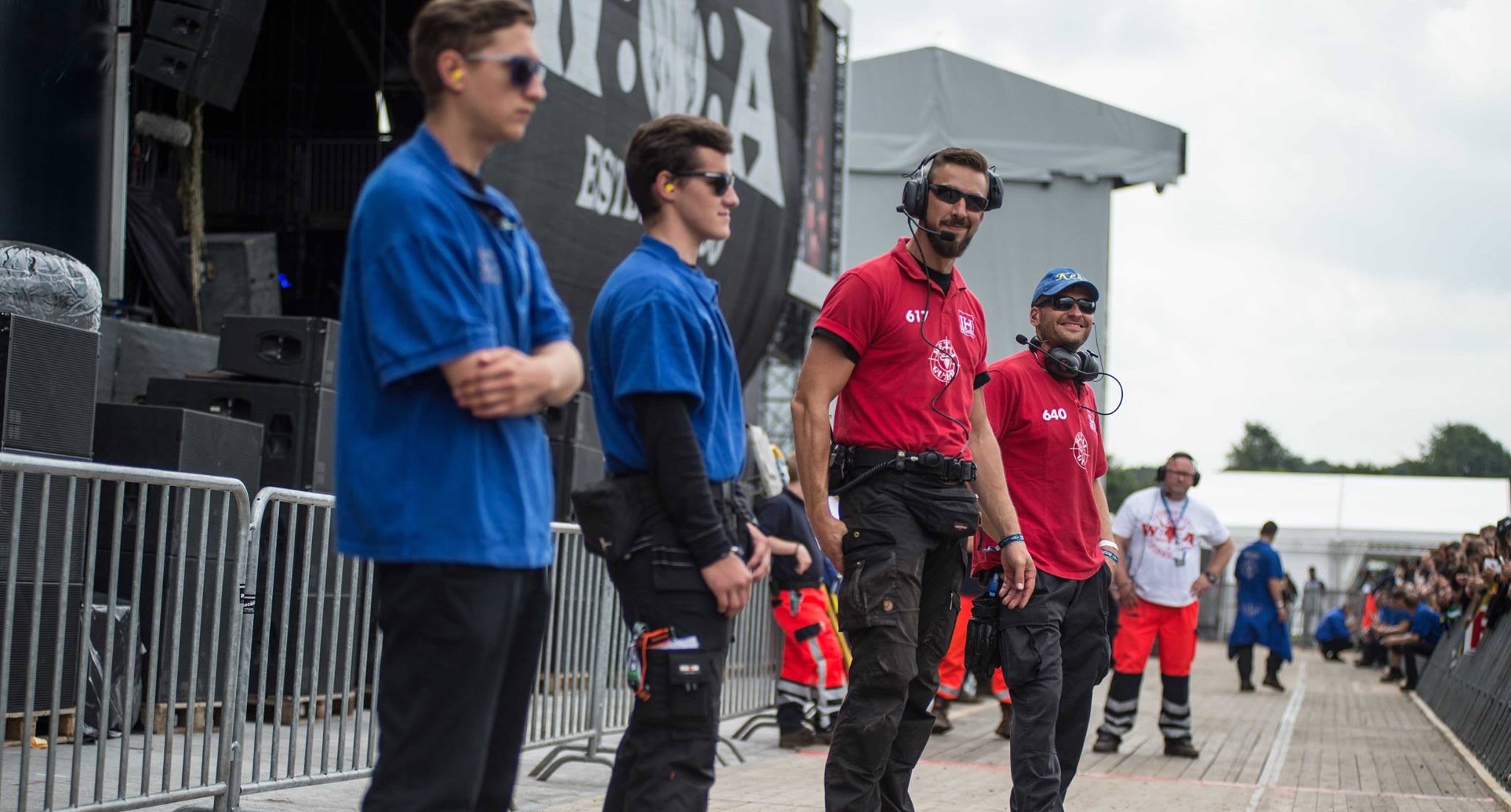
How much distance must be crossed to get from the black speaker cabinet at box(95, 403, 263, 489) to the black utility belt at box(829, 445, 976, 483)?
409 cm

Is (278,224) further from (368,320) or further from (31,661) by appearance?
(368,320)

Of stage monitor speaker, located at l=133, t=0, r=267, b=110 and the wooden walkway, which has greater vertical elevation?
stage monitor speaker, located at l=133, t=0, r=267, b=110

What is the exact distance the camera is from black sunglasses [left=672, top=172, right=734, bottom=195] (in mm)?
3617

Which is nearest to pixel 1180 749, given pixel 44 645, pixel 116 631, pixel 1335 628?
pixel 116 631

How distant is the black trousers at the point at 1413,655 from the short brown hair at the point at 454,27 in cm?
1863

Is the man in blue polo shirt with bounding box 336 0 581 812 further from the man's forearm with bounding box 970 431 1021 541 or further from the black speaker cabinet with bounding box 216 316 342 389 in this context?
the black speaker cabinet with bounding box 216 316 342 389

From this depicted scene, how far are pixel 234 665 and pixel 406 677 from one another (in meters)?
2.94

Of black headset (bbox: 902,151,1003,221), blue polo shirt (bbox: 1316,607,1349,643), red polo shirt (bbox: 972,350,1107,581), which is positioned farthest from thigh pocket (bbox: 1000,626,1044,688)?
blue polo shirt (bbox: 1316,607,1349,643)

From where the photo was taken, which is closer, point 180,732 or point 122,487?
point 122,487

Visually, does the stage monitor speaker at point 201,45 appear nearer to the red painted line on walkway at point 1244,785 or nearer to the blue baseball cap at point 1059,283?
the red painted line on walkway at point 1244,785

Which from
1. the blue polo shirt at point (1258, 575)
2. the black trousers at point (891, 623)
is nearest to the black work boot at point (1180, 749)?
the black trousers at point (891, 623)

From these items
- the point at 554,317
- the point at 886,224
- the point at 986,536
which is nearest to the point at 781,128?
the point at 986,536

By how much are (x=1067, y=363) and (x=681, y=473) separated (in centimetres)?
267

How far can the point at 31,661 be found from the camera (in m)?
4.52
